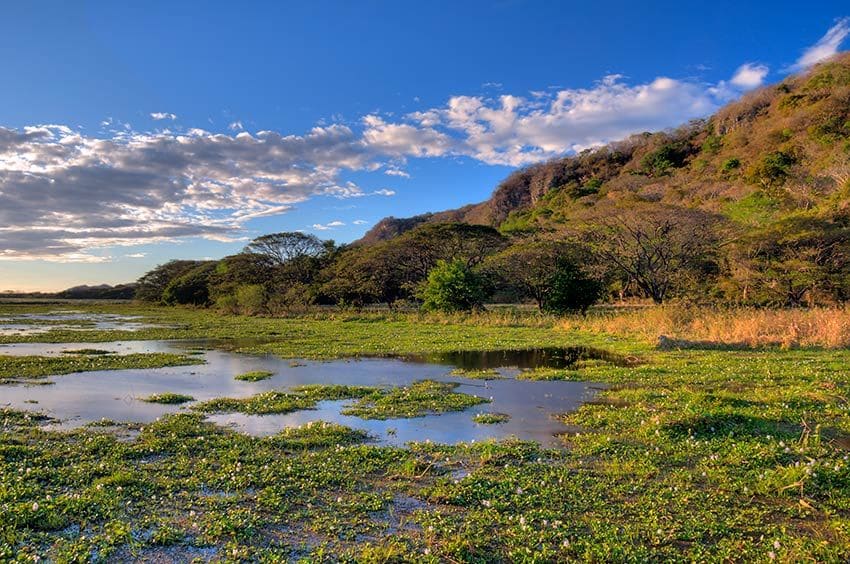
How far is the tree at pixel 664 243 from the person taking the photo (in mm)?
44531

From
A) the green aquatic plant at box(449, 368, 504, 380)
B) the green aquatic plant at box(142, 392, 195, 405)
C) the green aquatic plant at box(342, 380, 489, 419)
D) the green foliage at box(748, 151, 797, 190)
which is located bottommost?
the green aquatic plant at box(449, 368, 504, 380)

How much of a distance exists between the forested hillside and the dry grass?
1269 centimetres

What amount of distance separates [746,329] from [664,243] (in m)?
25.0

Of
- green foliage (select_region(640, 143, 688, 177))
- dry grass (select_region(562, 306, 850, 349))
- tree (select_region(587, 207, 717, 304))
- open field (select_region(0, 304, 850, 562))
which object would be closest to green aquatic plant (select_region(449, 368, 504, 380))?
open field (select_region(0, 304, 850, 562))

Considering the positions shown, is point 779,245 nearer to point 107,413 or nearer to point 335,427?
point 335,427

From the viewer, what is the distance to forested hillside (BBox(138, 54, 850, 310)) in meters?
38.2

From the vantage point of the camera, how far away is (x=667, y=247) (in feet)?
149

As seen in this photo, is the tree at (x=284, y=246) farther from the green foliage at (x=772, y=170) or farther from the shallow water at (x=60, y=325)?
the green foliage at (x=772, y=170)

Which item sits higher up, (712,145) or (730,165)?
(712,145)

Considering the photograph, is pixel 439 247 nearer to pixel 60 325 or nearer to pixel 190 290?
pixel 60 325

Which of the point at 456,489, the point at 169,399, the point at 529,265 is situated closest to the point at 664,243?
the point at 529,265

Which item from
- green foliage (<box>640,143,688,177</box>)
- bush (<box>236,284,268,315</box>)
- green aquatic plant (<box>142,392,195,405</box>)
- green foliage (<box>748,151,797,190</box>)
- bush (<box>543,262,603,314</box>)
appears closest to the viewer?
green aquatic plant (<box>142,392,195,405</box>)

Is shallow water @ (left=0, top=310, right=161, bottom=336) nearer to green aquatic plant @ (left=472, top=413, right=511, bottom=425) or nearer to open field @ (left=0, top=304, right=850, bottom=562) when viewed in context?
open field @ (left=0, top=304, right=850, bottom=562)

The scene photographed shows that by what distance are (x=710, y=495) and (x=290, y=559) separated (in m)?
4.96
